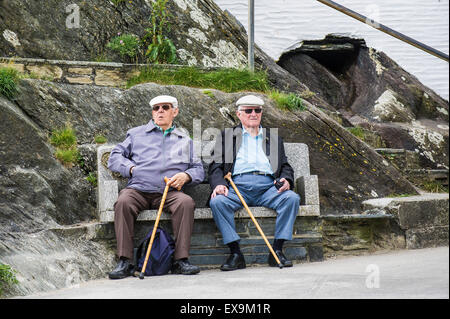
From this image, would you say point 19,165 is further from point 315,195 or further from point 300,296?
point 300,296

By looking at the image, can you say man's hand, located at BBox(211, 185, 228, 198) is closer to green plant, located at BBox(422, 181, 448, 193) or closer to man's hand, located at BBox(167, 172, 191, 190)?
man's hand, located at BBox(167, 172, 191, 190)

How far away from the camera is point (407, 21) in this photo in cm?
877

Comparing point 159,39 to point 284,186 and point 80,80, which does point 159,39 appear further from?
point 284,186

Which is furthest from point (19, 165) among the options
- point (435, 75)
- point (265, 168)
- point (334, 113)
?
point (435, 75)

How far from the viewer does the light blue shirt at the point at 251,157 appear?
4898 mm

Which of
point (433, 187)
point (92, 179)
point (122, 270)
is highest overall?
point (92, 179)

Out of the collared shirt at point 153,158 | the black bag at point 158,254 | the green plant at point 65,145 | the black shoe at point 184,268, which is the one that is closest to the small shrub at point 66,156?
the green plant at point 65,145

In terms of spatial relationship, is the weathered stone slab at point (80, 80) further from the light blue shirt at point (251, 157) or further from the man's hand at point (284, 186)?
the man's hand at point (284, 186)

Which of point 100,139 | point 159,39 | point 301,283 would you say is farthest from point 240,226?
point 159,39

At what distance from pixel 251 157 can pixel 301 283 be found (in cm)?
174

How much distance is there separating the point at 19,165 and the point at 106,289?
5.29 ft

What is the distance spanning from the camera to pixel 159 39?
22.3ft

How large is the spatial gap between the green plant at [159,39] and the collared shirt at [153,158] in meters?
2.04

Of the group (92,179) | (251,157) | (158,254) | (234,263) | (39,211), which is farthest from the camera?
(92,179)
